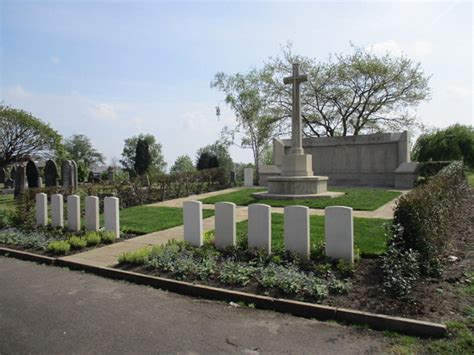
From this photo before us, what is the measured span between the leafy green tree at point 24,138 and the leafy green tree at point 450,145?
1420 inches

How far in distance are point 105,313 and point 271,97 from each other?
25.5 meters

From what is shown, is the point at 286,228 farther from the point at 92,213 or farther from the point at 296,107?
the point at 296,107

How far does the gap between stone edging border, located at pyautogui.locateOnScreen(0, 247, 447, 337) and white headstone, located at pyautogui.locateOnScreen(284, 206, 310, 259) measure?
1353 mm

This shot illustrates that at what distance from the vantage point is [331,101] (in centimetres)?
2706

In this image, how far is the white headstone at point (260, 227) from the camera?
19.2 feet

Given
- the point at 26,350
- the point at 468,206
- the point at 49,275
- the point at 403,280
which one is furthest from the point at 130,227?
the point at 468,206

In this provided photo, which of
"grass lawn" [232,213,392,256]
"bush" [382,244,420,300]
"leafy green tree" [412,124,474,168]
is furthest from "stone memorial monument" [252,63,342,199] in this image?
"leafy green tree" [412,124,474,168]

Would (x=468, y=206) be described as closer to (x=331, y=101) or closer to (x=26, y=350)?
(x=26, y=350)

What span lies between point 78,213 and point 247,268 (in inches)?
223

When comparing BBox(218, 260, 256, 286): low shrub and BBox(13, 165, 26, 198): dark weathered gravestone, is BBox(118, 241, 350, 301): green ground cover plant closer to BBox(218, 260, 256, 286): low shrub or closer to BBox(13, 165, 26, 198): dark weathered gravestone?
BBox(218, 260, 256, 286): low shrub

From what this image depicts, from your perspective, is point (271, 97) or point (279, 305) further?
point (271, 97)

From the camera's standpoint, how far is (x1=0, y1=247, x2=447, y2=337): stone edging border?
11.6ft

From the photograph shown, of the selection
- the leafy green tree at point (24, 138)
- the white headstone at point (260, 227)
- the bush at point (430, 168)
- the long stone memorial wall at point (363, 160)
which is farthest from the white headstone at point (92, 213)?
the leafy green tree at point (24, 138)

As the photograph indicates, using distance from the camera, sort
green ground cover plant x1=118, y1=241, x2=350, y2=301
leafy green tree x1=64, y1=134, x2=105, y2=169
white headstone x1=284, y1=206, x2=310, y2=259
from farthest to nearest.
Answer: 1. leafy green tree x1=64, y1=134, x2=105, y2=169
2. white headstone x1=284, y1=206, x2=310, y2=259
3. green ground cover plant x1=118, y1=241, x2=350, y2=301
